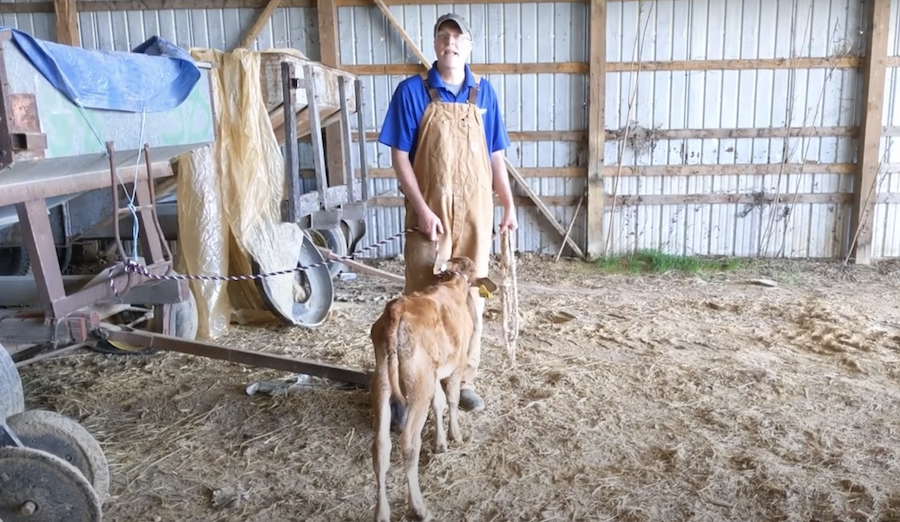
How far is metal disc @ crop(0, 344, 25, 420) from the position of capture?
8.04 feet

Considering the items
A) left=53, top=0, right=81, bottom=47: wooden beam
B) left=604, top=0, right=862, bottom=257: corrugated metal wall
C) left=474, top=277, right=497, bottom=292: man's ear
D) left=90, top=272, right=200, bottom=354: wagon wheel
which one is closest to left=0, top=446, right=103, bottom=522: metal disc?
left=474, top=277, right=497, bottom=292: man's ear

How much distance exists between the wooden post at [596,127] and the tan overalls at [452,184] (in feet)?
14.4

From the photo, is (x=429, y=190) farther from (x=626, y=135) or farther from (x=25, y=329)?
(x=626, y=135)

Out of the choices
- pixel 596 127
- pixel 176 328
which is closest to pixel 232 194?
pixel 176 328

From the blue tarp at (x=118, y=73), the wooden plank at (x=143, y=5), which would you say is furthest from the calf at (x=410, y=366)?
the wooden plank at (x=143, y=5)

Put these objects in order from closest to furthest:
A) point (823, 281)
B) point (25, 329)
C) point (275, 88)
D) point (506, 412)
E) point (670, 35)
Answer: point (25, 329), point (506, 412), point (275, 88), point (823, 281), point (670, 35)

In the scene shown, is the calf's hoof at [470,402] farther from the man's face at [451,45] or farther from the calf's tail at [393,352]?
the man's face at [451,45]

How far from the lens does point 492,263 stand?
7.51 meters

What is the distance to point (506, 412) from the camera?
3.51 metres

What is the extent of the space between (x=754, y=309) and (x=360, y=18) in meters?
4.97

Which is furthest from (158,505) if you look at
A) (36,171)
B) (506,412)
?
(506,412)

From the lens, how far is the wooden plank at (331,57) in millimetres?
7066

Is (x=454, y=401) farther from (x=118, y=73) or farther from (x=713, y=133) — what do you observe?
(x=713, y=133)

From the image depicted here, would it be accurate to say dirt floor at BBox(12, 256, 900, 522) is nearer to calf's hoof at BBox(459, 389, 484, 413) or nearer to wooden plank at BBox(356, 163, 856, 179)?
calf's hoof at BBox(459, 389, 484, 413)
